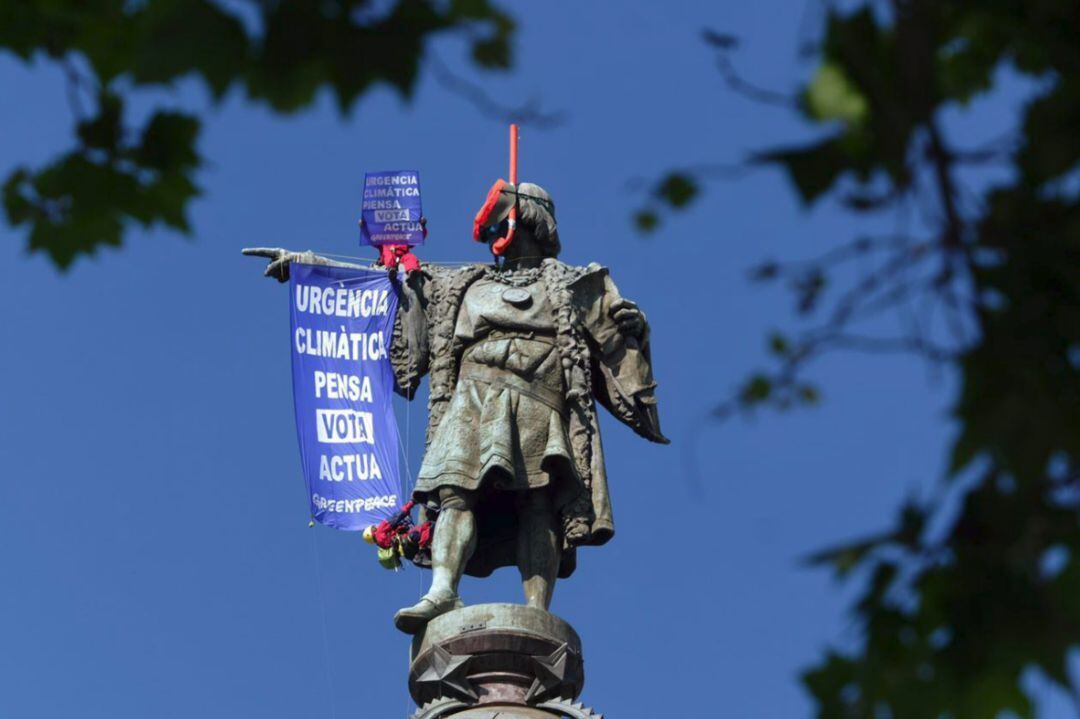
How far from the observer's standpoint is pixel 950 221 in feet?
18.2

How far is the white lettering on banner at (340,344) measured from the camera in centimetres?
1697

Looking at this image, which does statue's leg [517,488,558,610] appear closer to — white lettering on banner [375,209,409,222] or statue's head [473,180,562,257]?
statue's head [473,180,562,257]

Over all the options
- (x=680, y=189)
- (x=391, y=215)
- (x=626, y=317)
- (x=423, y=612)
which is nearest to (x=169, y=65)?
(x=680, y=189)

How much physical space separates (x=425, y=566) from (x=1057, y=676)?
10533 millimetres

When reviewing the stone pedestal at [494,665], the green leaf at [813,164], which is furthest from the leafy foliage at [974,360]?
the stone pedestal at [494,665]

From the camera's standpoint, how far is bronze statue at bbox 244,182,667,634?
15.0 meters

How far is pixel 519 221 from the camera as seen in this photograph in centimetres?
1634

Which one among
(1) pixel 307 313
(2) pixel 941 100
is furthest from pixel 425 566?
(2) pixel 941 100

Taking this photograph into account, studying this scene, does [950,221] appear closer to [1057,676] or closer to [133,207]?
[1057,676]

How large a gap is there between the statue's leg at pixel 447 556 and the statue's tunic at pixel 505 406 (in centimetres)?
17

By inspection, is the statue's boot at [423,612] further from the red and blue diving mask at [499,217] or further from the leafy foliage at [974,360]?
the leafy foliage at [974,360]

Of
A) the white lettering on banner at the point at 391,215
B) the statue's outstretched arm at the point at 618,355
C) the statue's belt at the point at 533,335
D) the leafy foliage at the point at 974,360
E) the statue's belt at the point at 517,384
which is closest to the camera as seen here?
the leafy foliage at the point at 974,360

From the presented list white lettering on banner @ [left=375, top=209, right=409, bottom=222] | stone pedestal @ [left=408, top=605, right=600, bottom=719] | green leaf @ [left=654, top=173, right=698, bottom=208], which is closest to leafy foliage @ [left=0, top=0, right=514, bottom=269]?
green leaf @ [left=654, top=173, right=698, bottom=208]

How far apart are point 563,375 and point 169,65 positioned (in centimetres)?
966
